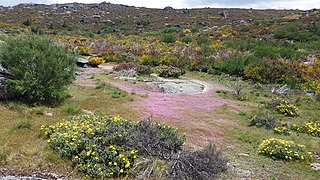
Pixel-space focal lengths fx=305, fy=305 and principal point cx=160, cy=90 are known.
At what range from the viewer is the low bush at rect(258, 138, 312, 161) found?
6.74m

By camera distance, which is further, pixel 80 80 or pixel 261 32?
pixel 261 32

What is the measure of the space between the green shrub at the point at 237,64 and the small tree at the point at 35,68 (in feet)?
39.9

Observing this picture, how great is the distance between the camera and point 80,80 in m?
15.9

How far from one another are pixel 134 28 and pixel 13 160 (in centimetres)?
5346

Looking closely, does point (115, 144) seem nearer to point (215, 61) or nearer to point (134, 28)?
point (215, 61)

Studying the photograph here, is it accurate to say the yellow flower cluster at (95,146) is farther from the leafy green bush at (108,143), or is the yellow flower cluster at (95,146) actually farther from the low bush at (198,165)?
the low bush at (198,165)

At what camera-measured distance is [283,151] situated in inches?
266

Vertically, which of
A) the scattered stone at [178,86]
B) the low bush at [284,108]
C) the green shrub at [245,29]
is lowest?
the scattered stone at [178,86]

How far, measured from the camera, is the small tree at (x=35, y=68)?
31.8 feet

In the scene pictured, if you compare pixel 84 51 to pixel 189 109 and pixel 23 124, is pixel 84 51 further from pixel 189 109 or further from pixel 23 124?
pixel 23 124

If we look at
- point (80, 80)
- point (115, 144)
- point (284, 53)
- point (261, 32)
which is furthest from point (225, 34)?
point (115, 144)

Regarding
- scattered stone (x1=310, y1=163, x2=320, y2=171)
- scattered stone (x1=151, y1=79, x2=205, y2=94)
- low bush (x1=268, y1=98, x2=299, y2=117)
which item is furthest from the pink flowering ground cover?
scattered stone (x1=310, y1=163, x2=320, y2=171)

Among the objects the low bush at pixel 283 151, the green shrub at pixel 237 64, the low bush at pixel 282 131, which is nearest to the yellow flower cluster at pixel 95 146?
the low bush at pixel 283 151

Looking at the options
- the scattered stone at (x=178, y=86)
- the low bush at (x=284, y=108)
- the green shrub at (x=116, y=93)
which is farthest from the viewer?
the scattered stone at (x=178, y=86)
